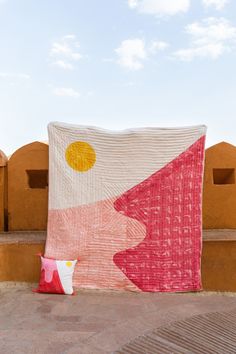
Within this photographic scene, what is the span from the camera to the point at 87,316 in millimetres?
4340

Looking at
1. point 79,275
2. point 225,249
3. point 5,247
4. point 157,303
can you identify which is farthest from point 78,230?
point 225,249

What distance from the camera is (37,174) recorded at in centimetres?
684

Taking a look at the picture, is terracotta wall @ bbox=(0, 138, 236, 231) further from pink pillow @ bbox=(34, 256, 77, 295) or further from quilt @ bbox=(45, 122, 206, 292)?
pink pillow @ bbox=(34, 256, 77, 295)

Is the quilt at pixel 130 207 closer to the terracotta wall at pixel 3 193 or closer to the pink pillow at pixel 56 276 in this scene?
the pink pillow at pixel 56 276

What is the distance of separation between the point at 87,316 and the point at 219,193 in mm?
3326

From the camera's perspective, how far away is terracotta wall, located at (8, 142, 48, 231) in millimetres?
6414

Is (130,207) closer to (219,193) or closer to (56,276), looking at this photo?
(56,276)

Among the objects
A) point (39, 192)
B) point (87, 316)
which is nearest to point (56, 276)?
point (87, 316)

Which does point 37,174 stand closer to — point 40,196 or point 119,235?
point 40,196

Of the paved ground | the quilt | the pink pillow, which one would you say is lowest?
the paved ground

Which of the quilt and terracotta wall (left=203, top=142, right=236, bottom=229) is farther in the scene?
terracotta wall (left=203, top=142, right=236, bottom=229)

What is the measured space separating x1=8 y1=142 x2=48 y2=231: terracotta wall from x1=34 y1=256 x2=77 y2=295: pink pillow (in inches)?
52.9

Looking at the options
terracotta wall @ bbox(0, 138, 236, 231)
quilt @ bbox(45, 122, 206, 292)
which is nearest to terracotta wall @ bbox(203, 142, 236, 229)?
terracotta wall @ bbox(0, 138, 236, 231)

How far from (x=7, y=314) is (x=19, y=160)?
288cm
